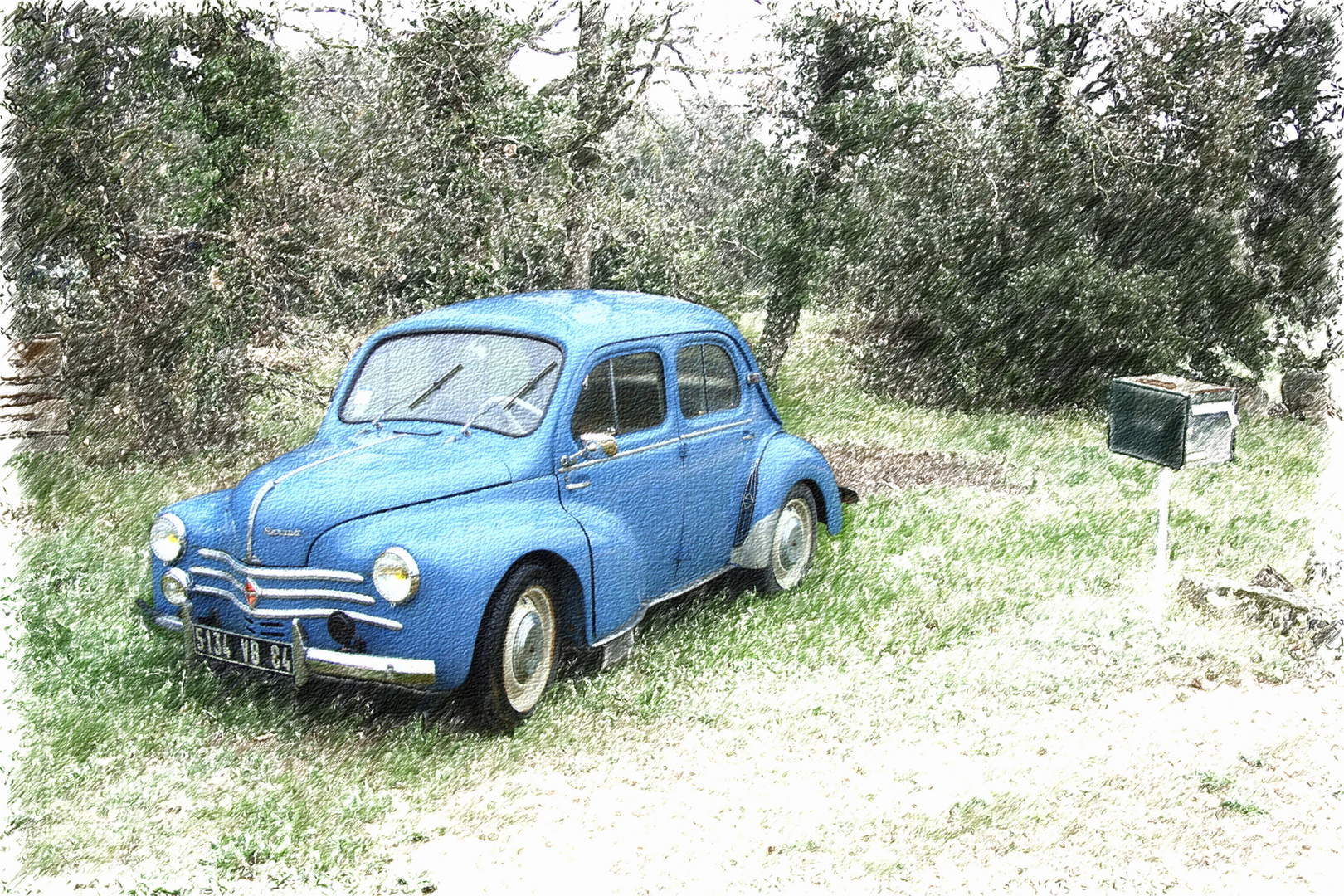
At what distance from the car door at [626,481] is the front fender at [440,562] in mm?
490

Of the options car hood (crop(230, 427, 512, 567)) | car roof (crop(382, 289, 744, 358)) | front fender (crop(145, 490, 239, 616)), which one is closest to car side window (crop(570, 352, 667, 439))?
car roof (crop(382, 289, 744, 358))

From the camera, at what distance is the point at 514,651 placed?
16.5 feet

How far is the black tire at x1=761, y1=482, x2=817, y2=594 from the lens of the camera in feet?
22.9

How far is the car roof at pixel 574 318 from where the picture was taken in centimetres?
576

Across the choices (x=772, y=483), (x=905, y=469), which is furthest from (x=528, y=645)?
(x=905, y=469)

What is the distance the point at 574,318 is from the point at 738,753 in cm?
232

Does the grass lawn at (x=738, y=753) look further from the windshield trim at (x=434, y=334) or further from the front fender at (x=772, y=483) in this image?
the windshield trim at (x=434, y=334)

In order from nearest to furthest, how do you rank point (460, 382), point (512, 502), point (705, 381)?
point (512, 502) < point (460, 382) < point (705, 381)

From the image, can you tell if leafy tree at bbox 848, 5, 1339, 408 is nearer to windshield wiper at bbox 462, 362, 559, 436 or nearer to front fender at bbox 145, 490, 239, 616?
windshield wiper at bbox 462, 362, 559, 436

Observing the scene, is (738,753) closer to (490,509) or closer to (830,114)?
(490,509)

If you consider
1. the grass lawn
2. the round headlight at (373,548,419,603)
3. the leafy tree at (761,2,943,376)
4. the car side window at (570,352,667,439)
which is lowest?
the grass lawn

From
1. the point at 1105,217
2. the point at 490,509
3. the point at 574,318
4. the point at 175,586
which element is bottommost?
the point at 175,586

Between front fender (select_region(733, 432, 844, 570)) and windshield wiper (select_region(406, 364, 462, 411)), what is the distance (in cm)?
188

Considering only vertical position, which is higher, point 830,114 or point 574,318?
point 830,114
